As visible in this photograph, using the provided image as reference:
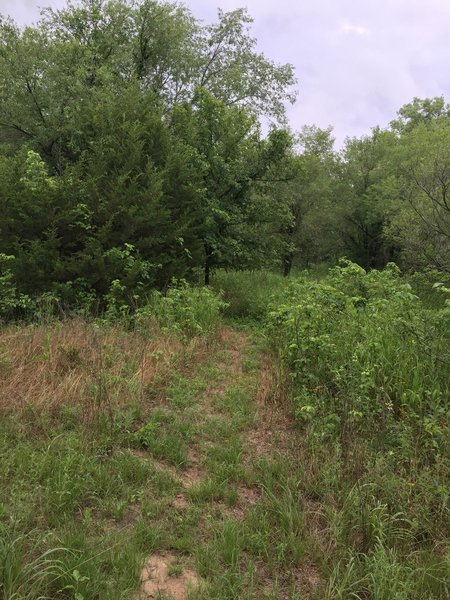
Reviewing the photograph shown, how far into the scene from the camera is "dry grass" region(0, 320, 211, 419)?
13.9 feet

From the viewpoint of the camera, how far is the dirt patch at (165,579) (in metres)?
2.48

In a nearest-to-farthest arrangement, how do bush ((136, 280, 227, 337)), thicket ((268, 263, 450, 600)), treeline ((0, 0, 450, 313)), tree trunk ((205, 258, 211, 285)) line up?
1. thicket ((268, 263, 450, 600))
2. bush ((136, 280, 227, 337))
3. treeline ((0, 0, 450, 313))
4. tree trunk ((205, 258, 211, 285))

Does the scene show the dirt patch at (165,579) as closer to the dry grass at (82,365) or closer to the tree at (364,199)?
the dry grass at (82,365)

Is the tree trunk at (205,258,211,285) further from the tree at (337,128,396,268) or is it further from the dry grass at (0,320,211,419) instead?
the tree at (337,128,396,268)

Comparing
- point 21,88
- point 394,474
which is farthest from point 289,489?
point 21,88

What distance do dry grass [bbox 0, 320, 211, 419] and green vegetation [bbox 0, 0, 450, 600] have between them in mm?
28

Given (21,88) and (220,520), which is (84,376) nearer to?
(220,520)

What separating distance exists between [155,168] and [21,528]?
7814 mm

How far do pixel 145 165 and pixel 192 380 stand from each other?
5.70 m

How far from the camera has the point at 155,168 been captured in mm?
9328

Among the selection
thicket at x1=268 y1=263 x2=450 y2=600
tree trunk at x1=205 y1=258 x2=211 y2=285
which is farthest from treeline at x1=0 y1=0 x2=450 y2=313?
thicket at x1=268 y1=263 x2=450 y2=600

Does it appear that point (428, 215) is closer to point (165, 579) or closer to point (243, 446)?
→ point (243, 446)

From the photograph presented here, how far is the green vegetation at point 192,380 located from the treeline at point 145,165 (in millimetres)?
66

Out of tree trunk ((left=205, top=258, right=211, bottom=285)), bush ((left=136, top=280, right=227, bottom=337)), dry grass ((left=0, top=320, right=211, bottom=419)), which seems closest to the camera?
dry grass ((left=0, top=320, right=211, bottom=419))
